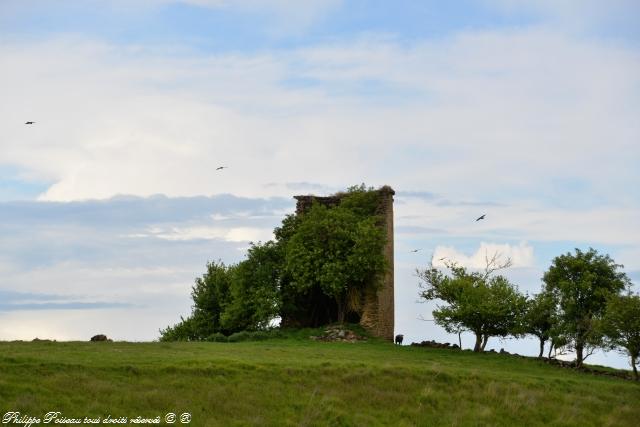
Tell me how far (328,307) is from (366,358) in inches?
679

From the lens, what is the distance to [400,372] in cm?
3216

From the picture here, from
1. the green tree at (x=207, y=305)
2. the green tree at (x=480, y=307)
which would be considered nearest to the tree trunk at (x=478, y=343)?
the green tree at (x=480, y=307)

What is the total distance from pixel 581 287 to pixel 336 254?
45.4 ft

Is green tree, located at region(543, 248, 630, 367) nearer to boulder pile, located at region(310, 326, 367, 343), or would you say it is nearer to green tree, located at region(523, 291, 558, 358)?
green tree, located at region(523, 291, 558, 358)

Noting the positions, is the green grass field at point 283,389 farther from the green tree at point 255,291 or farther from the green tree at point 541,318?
the green tree at point 255,291

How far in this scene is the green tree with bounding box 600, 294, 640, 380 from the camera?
130ft

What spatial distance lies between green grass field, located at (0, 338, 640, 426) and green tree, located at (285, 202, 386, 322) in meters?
11.1

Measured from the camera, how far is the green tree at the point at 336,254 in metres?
48.0

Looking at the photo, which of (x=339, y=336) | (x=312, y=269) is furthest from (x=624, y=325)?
(x=312, y=269)

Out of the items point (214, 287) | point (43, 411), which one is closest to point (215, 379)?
point (43, 411)

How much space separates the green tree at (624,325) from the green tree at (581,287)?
250cm

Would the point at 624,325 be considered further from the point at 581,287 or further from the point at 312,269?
the point at 312,269

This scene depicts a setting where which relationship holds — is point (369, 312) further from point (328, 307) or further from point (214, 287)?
point (214, 287)

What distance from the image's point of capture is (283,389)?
28203 millimetres
